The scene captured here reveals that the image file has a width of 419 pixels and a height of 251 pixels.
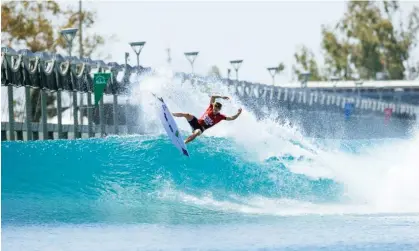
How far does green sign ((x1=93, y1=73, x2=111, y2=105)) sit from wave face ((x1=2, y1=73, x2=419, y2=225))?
13.5ft

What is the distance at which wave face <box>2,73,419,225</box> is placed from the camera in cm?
2192

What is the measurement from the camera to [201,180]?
82.1 ft

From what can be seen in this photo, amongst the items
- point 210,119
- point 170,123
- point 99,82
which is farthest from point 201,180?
point 99,82

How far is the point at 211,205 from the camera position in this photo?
22.7 metres

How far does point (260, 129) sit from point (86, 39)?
1631 inches

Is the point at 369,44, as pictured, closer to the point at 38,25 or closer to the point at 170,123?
the point at 38,25

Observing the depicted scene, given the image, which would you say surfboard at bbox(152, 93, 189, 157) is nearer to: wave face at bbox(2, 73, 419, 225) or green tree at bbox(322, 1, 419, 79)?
wave face at bbox(2, 73, 419, 225)

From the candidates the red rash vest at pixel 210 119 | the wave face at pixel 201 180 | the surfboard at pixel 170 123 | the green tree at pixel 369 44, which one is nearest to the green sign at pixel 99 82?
the wave face at pixel 201 180

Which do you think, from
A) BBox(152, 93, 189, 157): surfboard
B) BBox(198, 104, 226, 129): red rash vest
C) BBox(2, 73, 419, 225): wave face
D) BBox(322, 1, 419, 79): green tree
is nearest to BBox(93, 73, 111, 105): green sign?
BBox(2, 73, 419, 225): wave face

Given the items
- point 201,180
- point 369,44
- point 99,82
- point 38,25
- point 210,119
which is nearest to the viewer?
point 210,119

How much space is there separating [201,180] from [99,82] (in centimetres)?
994

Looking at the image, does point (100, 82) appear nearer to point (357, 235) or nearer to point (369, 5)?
point (357, 235)

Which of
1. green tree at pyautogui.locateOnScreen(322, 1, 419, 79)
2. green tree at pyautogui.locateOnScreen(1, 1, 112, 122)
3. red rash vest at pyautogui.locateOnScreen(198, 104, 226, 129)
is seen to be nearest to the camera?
red rash vest at pyautogui.locateOnScreen(198, 104, 226, 129)

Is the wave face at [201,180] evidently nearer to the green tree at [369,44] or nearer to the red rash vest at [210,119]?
the red rash vest at [210,119]
